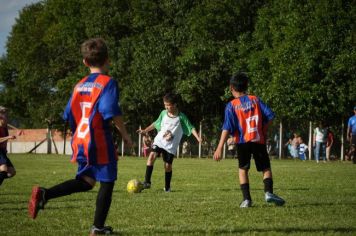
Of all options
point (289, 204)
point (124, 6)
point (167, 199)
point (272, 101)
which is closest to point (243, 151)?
point (289, 204)

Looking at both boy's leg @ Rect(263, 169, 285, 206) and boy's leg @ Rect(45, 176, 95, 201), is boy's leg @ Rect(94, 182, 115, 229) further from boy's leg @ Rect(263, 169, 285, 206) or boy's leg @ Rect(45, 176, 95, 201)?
boy's leg @ Rect(263, 169, 285, 206)

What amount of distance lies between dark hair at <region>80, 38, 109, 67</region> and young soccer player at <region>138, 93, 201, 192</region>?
647 centimetres

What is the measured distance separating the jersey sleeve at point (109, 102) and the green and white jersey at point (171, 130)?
669cm

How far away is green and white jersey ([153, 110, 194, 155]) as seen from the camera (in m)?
13.6

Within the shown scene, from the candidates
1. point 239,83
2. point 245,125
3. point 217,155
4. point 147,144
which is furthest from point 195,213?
point 147,144

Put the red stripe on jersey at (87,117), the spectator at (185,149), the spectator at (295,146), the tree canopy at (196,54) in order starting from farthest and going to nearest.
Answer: the spectator at (185,149)
the spectator at (295,146)
the tree canopy at (196,54)
the red stripe on jersey at (87,117)

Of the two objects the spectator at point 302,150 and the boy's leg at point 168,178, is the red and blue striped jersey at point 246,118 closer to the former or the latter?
the boy's leg at point 168,178

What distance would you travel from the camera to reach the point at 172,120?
13.8 m

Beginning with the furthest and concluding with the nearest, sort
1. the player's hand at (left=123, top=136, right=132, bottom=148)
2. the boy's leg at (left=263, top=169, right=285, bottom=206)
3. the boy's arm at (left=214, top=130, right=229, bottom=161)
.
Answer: the boy's leg at (left=263, top=169, right=285, bottom=206)
the boy's arm at (left=214, top=130, right=229, bottom=161)
the player's hand at (left=123, top=136, right=132, bottom=148)

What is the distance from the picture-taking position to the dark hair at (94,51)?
6.88 metres

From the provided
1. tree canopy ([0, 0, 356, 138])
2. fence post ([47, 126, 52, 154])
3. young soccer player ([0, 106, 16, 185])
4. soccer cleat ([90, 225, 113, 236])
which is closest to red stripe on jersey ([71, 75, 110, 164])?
soccer cleat ([90, 225, 113, 236])

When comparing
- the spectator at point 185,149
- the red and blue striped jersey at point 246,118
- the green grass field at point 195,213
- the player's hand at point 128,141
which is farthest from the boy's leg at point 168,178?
the spectator at point 185,149

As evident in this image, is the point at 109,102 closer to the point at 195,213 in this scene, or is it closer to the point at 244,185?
the point at 195,213

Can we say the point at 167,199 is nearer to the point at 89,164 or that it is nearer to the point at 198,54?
the point at 89,164
